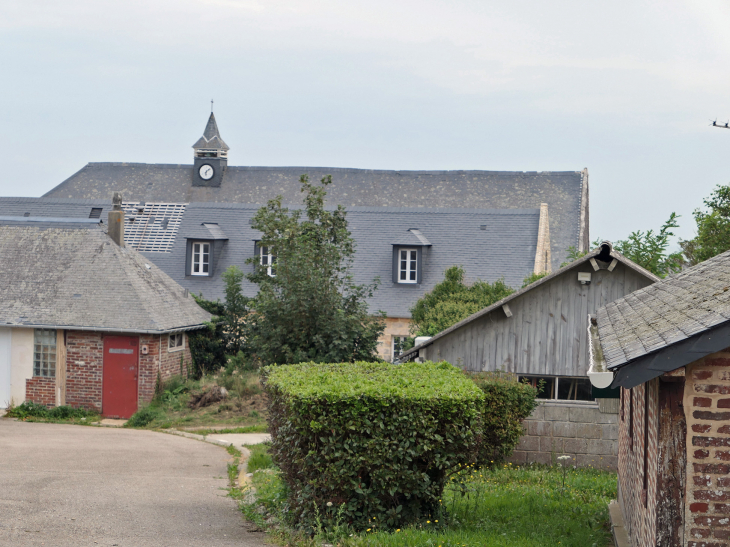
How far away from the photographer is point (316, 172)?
42688 millimetres

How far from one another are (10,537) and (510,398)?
8.21 m

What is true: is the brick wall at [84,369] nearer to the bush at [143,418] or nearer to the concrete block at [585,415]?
the bush at [143,418]

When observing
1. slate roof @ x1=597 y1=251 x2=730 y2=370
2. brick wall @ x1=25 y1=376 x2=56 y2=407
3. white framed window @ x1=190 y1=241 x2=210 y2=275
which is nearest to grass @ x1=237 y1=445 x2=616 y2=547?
slate roof @ x1=597 y1=251 x2=730 y2=370

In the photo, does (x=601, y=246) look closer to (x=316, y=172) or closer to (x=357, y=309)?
(x=357, y=309)

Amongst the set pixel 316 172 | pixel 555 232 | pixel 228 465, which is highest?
pixel 316 172

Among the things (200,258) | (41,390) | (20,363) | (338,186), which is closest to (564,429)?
(41,390)

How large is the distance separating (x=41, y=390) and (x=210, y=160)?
→ 22.4m

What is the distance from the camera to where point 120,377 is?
22.1m

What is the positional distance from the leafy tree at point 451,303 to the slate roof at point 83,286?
7253 millimetres

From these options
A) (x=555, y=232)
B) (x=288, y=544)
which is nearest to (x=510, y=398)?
(x=288, y=544)

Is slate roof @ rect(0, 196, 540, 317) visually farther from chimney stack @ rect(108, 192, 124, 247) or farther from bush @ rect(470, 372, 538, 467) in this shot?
bush @ rect(470, 372, 538, 467)

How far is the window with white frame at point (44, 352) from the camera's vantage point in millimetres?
22391

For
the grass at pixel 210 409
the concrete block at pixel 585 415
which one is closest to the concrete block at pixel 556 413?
the concrete block at pixel 585 415

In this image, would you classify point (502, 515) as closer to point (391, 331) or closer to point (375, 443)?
point (375, 443)
